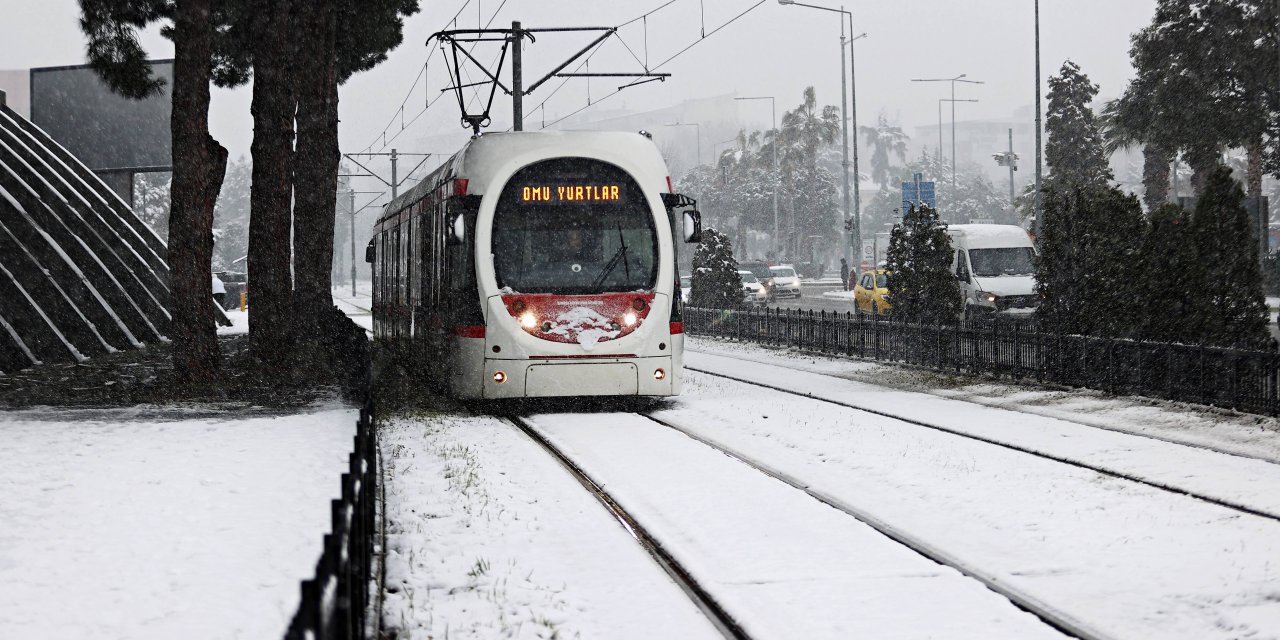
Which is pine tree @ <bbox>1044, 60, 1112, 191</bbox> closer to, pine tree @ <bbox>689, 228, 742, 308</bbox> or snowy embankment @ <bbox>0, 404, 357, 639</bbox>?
pine tree @ <bbox>689, 228, 742, 308</bbox>

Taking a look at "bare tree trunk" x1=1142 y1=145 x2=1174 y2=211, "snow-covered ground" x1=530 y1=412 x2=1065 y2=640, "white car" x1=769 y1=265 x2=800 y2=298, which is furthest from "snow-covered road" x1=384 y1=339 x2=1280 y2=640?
"white car" x1=769 y1=265 x2=800 y2=298

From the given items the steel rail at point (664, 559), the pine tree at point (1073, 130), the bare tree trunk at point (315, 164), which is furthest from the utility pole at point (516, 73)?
the pine tree at point (1073, 130)

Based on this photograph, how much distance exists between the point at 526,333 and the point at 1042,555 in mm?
8109

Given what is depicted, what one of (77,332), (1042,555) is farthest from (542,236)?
(77,332)

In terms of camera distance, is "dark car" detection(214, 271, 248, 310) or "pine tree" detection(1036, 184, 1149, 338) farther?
"dark car" detection(214, 271, 248, 310)

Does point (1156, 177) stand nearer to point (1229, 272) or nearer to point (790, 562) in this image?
point (1229, 272)

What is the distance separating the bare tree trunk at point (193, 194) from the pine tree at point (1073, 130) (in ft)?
152

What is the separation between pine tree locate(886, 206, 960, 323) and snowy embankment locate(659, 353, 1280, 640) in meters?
8.55

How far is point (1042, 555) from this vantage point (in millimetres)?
7348

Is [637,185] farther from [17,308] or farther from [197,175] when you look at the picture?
[17,308]

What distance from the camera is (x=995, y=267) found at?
29.3 metres

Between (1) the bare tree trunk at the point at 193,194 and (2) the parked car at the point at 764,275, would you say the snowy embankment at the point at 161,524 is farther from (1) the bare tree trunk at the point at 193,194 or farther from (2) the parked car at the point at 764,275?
(2) the parked car at the point at 764,275

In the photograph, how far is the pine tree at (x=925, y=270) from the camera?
23.0m

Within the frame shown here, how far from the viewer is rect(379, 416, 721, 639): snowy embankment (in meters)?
6.09
